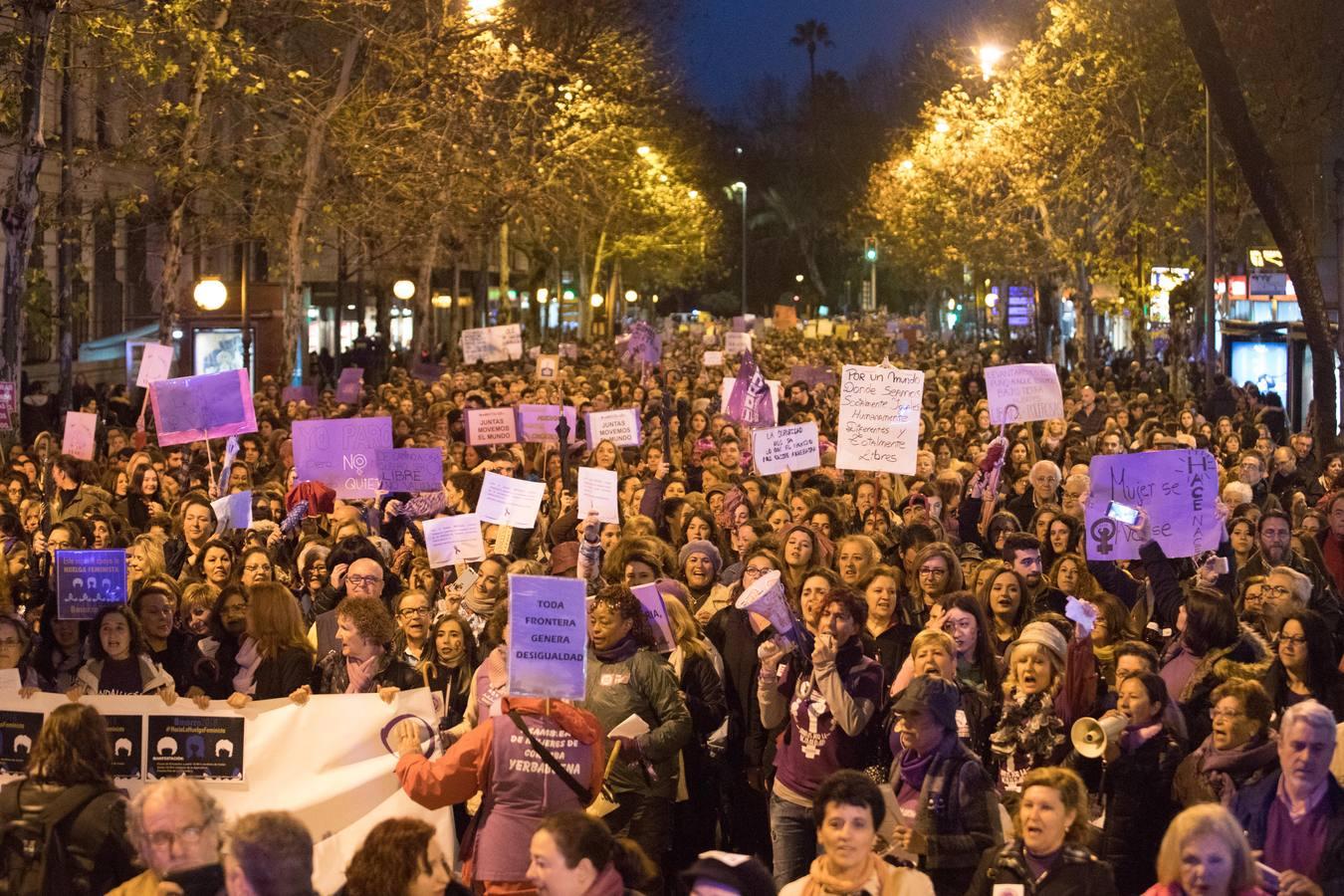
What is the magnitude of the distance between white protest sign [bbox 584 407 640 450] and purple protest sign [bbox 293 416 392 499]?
10.7 feet

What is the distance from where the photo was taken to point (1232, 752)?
6844mm

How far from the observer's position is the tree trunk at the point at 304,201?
98.7 ft

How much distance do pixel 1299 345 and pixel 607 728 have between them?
2689 cm

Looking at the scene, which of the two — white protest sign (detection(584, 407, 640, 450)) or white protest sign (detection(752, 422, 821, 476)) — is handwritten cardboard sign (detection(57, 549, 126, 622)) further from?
white protest sign (detection(584, 407, 640, 450))

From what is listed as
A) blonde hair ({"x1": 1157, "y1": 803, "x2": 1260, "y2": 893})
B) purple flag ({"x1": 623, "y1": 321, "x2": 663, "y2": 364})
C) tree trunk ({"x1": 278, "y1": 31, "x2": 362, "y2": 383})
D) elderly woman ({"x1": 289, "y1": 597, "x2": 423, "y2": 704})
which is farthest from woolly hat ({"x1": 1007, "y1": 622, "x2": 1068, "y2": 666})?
purple flag ({"x1": 623, "y1": 321, "x2": 663, "y2": 364})

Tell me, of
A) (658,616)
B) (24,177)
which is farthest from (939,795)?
(24,177)

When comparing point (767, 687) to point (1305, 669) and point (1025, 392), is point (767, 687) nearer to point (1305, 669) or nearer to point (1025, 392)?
point (1305, 669)

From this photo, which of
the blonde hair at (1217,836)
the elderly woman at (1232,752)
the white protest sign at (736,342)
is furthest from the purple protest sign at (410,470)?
the white protest sign at (736,342)

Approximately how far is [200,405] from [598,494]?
4.45m

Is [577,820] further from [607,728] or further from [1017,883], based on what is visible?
[607,728]

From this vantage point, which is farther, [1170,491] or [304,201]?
[304,201]

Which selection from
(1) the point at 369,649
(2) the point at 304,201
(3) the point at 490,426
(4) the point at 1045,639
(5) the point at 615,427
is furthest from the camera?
(2) the point at 304,201

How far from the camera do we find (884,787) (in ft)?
21.6

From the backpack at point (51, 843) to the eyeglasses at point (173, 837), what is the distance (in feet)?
2.23
